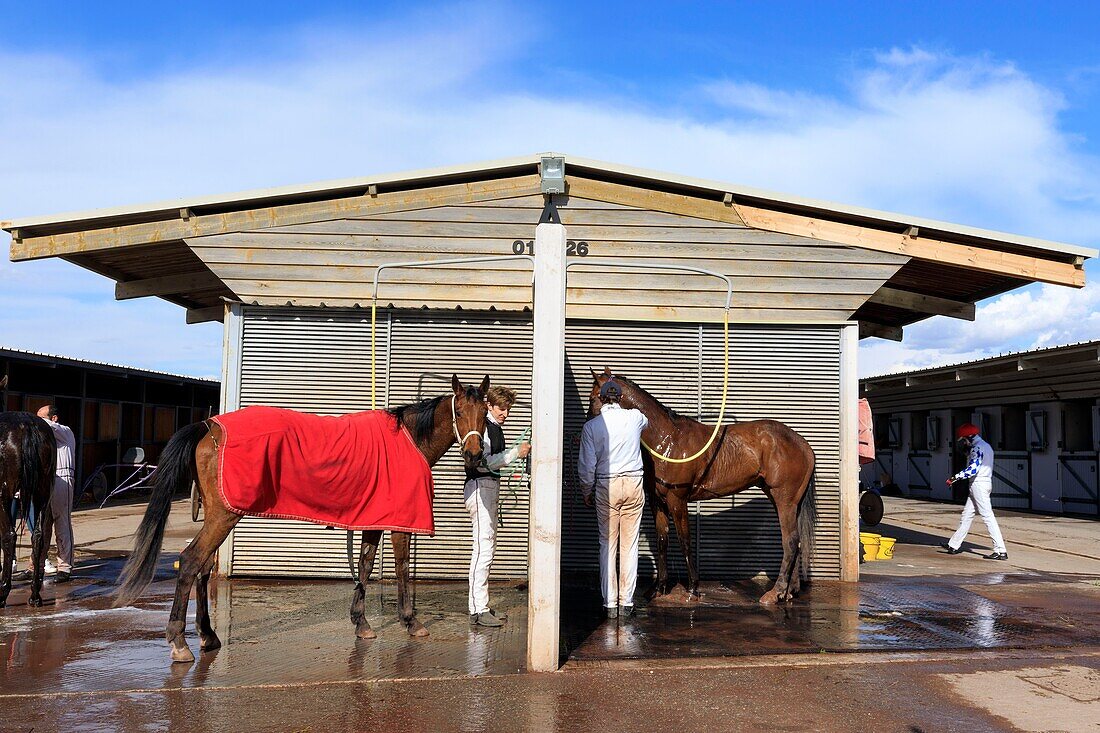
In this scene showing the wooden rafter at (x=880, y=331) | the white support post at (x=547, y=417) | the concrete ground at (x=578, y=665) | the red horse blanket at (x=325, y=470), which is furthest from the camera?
the wooden rafter at (x=880, y=331)

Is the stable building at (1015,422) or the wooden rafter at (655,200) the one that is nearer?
the wooden rafter at (655,200)

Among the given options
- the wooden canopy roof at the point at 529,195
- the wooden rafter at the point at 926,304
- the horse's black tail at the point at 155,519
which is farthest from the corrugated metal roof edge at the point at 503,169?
the horse's black tail at the point at 155,519

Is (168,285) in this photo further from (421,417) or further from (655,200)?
(655,200)

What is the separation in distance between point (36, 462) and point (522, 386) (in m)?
4.45

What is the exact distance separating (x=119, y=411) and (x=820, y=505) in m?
17.5

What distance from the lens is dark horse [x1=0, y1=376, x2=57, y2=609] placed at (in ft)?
25.1

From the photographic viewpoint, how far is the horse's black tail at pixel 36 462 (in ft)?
25.7

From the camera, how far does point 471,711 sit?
4.67 meters

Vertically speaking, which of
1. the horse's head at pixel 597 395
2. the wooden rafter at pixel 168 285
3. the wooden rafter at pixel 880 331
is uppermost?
the wooden rafter at pixel 168 285

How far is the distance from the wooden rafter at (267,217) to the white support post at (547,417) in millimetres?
3483

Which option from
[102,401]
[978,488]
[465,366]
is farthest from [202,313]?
[978,488]

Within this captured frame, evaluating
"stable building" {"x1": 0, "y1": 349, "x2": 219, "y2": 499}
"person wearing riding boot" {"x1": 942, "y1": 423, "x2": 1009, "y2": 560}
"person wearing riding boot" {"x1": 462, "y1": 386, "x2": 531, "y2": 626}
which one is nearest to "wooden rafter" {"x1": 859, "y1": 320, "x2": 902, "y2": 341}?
"person wearing riding boot" {"x1": 942, "y1": 423, "x2": 1009, "y2": 560}

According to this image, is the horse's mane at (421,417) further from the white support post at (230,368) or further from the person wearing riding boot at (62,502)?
the person wearing riding boot at (62,502)

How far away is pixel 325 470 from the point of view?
621 centimetres
